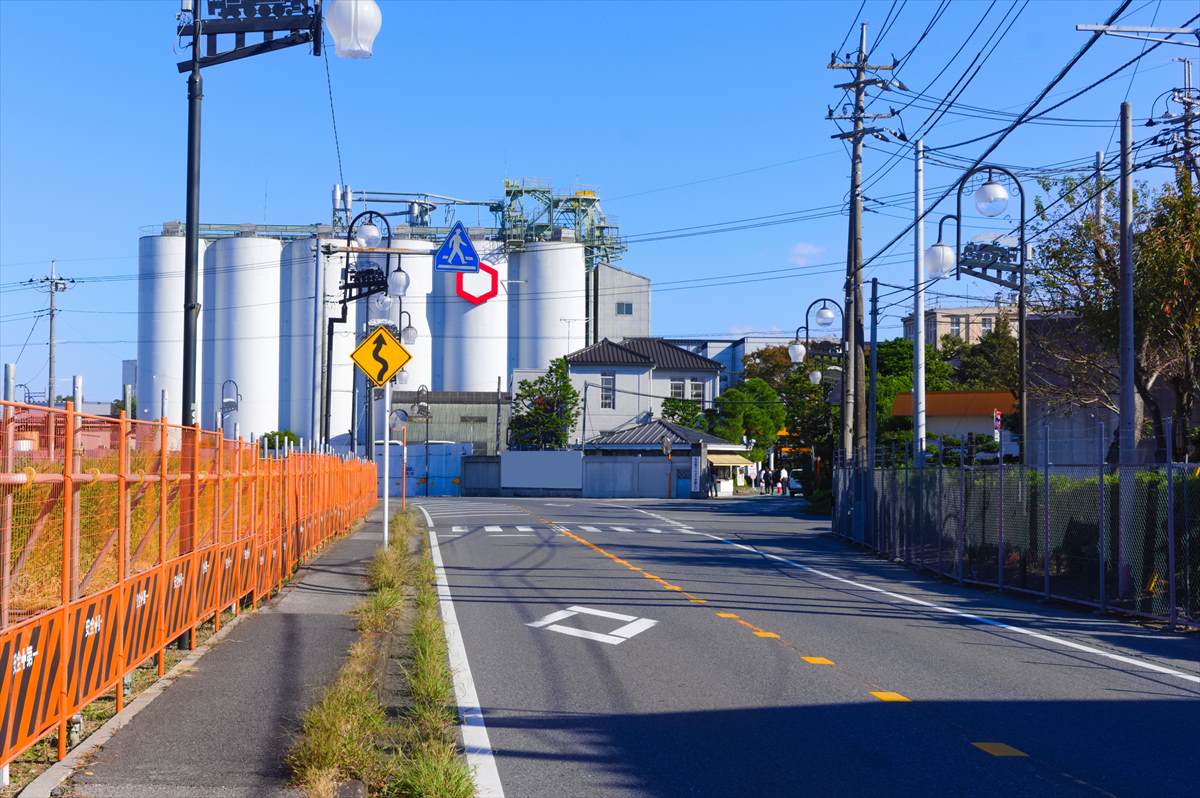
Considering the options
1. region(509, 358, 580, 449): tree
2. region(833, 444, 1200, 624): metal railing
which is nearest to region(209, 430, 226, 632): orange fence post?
region(833, 444, 1200, 624): metal railing

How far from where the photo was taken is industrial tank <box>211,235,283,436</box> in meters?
78.4

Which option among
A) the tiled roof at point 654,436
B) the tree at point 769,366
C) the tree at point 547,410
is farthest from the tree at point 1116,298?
the tree at point 769,366

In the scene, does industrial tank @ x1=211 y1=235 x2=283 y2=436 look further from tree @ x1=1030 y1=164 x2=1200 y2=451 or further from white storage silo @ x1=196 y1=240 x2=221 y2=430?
tree @ x1=1030 y1=164 x2=1200 y2=451

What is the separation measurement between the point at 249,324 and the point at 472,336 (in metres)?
14.8

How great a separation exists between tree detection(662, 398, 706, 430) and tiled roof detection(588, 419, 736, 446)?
853cm

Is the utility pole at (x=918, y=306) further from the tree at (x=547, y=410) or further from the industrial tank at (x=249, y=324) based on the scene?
the industrial tank at (x=249, y=324)

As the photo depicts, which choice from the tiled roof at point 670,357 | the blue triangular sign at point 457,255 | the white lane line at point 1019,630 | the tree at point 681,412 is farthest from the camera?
the tiled roof at point 670,357

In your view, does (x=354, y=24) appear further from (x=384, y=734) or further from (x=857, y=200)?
(x=857, y=200)

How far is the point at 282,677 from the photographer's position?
9.91 meters

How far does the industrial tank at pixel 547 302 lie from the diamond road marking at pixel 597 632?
6779cm

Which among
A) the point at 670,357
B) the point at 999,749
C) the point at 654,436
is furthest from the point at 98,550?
the point at 670,357

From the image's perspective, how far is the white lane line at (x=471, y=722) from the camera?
696cm

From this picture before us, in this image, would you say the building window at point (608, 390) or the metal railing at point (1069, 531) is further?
the building window at point (608, 390)

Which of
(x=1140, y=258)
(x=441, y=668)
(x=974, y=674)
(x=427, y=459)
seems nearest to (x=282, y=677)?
(x=441, y=668)
